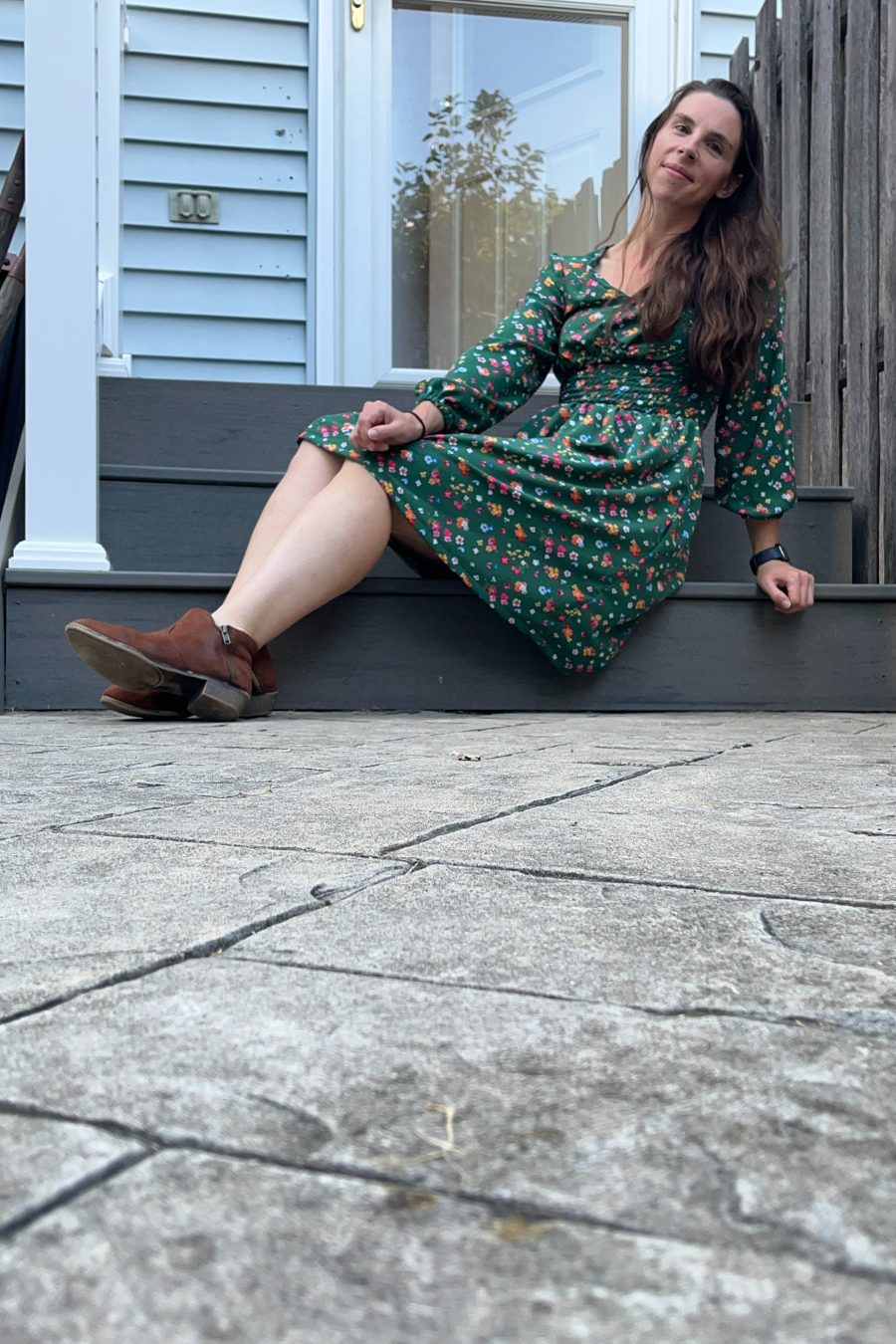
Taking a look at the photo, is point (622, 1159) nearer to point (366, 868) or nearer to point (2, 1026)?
point (2, 1026)

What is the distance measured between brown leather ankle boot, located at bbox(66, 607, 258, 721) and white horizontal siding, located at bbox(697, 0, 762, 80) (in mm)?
2984

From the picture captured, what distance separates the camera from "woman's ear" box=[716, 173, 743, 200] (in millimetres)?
2410

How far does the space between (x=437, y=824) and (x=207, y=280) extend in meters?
3.11

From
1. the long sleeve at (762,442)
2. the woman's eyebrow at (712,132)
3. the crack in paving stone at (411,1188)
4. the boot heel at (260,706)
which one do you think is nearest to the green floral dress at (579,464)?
the long sleeve at (762,442)

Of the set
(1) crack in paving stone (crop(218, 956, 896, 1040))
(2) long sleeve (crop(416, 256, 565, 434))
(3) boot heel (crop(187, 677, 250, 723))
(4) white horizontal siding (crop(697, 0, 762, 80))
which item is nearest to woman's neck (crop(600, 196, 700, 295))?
(2) long sleeve (crop(416, 256, 565, 434))

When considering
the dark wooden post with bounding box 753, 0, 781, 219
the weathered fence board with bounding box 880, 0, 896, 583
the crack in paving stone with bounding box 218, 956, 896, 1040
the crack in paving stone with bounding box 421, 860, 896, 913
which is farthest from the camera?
the dark wooden post with bounding box 753, 0, 781, 219

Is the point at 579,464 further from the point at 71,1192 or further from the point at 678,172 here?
the point at 71,1192

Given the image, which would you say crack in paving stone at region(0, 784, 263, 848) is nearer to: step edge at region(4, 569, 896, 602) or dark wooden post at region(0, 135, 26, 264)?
step edge at region(4, 569, 896, 602)

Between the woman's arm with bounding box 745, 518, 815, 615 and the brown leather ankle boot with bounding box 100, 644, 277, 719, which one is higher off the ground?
the woman's arm with bounding box 745, 518, 815, 615

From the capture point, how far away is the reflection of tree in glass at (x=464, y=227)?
4219mm

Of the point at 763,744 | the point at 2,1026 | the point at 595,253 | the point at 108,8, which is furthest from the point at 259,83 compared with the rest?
the point at 2,1026

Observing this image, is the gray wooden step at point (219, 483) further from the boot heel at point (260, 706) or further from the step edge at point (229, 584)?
the boot heel at point (260, 706)

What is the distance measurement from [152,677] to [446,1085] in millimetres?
1543

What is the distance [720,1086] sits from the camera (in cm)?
42
